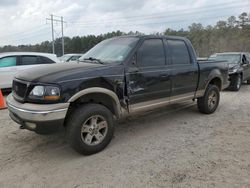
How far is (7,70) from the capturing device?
900cm

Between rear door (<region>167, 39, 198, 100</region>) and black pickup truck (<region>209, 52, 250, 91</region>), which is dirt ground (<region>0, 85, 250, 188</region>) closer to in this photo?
rear door (<region>167, 39, 198, 100</region>)

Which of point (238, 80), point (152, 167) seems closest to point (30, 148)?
point (152, 167)

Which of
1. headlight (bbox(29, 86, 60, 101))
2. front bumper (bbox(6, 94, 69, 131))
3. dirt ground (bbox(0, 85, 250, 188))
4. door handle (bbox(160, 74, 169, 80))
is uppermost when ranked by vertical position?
door handle (bbox(160, 74, 169, 80))

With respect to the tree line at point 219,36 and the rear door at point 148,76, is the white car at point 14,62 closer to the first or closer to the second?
the rear door at point 148,76

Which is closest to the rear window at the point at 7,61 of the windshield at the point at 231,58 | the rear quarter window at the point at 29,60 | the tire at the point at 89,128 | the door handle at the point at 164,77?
the rear quarter window at the point at 29,60

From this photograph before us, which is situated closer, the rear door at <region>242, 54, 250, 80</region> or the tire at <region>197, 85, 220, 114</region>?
the tire at <region>197, 85, 220, 114</region>

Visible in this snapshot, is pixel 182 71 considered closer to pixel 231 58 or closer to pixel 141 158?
pixel 141 158

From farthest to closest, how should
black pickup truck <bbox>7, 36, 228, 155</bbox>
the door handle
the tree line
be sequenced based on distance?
the tree line < the door handle < black pickup truck <bbox>7, 36, 228, 155</bbox>

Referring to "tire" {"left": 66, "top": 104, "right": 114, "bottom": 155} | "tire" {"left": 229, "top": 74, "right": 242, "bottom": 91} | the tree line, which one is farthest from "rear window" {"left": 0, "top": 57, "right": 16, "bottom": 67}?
the tree line

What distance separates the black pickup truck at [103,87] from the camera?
348 centimetres

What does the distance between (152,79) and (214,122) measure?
7.09 feet

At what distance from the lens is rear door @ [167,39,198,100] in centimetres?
516

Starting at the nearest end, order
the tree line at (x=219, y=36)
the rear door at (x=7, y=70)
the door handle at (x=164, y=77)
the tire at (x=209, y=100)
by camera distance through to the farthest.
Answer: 1. the door handle at (x=164, y=77)
2. the tire at (x=209, y=100)
3. the rear door at (x=7, y=70)
4. the tree line at (x=219, y=36)

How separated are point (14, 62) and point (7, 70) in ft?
1.46
